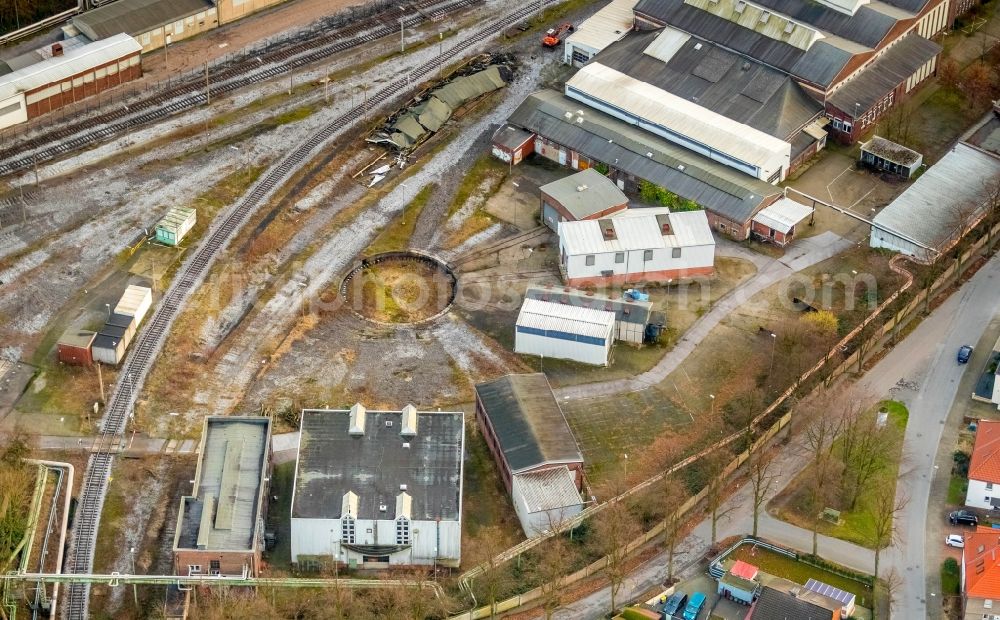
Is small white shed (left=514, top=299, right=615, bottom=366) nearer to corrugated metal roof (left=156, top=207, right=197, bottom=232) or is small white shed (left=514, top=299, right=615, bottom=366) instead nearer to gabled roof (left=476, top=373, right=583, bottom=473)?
gabled roof (left=476, top=373, right=583, bottom=473)

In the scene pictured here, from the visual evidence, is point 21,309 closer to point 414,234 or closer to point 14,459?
point 14,459

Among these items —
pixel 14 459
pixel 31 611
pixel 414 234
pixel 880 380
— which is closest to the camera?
pixel 31 611

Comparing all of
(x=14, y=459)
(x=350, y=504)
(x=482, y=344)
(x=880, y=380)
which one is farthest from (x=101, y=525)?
(x=880, y=380)

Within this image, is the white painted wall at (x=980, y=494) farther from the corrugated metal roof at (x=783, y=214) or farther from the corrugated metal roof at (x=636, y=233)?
the corrugated metal roof at (x=783, y=214)

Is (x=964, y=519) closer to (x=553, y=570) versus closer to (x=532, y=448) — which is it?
(x=553, y=570)

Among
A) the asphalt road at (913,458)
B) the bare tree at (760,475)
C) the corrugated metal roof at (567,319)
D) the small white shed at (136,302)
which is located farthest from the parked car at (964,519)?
the small white shed at (136,302)

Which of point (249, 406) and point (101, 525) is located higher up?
point (249, 406)

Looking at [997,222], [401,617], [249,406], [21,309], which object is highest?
[997,222]
